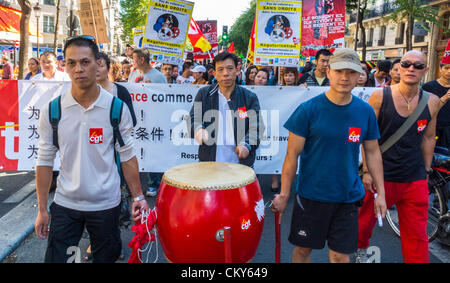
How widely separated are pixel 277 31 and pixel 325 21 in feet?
6.38

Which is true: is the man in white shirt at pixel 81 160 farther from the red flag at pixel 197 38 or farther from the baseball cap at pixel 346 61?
the red flag at pixel 197 38

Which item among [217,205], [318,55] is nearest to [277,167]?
[318,55]

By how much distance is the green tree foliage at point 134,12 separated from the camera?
39.4 meters

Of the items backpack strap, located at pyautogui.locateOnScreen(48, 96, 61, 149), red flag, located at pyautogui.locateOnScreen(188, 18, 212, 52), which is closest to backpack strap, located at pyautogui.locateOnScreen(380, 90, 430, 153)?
backpack strap, located at pyautogui.locateOnScreen(48, 96, 61, 149)

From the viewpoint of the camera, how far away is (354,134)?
2719 mm

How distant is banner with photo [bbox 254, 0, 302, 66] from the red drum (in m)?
3.95

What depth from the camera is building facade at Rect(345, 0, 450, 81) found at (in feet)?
100

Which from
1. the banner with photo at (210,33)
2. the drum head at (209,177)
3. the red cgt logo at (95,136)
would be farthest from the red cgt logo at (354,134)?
the banner with photo at (210,33)

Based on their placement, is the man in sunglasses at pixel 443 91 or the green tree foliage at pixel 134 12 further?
the green tree foliage at pixel 134 12

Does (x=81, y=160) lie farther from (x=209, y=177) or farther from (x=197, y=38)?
(x=197, y=38)

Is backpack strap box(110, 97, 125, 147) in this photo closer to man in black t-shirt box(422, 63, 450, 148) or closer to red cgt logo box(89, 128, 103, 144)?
red cgt logo box(89, 128, 103, 144)

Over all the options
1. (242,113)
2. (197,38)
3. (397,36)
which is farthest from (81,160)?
(397,36)

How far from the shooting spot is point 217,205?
8.02 feet

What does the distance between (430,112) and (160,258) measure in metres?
2.93
